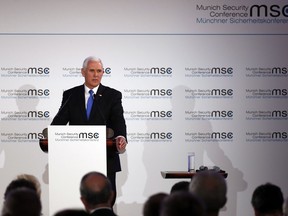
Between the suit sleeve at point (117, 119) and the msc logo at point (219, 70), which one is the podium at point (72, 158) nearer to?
the suit sleeve at point (117, 119)

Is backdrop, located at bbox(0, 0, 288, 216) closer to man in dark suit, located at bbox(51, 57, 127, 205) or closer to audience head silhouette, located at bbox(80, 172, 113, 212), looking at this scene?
man in dark suit, located at bbox(51, 57, 127, 205)

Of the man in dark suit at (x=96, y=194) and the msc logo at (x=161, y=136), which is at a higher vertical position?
the msc logo at (x=161, y=136)

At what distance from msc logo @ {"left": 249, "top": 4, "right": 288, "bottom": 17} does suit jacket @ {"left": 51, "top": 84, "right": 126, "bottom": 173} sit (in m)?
2.45

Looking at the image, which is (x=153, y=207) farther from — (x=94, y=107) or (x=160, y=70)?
(x=160, y=70)

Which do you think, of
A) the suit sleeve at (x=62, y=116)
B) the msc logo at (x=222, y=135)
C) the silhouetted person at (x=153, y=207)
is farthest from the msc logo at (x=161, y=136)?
the silhouetted person at (x=153, y=207)

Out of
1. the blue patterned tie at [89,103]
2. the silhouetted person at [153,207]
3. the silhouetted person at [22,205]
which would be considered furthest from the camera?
the blue patterned tie at [89,103]

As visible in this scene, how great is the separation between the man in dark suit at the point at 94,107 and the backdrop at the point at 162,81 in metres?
0.99

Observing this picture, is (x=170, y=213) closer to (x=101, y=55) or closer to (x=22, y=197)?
(x=22, y=197)

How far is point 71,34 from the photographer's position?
8.25 m

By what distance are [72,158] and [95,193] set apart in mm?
1888

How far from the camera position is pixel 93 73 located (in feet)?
23.7

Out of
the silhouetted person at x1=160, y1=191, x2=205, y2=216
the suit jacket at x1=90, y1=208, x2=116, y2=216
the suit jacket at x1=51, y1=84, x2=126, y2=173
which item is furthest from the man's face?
the silhouetted person at x1=160, y1=191, x2=205, y2=216

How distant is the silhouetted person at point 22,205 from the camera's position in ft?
10.7

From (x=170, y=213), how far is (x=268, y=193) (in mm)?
1401
